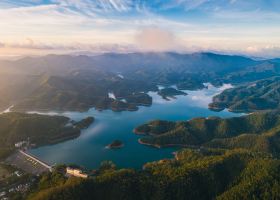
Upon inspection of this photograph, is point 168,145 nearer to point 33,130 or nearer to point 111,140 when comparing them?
point 111,140

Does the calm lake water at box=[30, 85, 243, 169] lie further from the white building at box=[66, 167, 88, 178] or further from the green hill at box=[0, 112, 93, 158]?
the white building at box=[66, 167, 88, 178]

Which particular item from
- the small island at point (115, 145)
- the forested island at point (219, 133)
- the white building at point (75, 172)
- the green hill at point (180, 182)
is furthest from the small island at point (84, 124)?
the green hill at point (180, 182)

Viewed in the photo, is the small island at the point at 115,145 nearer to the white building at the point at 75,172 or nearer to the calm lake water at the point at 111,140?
the calm lake water at the point at 111,140

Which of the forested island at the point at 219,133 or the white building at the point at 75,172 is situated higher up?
the white building at the point at 75,172

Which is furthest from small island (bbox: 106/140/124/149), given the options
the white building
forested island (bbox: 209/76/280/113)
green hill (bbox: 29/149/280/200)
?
forested island (bbox: 209/76/280/113)

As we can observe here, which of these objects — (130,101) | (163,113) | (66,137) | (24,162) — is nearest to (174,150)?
(66,137)

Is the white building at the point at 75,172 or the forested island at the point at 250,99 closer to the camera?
the white building at the point at 75,172

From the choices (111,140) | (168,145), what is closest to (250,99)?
(168,145)

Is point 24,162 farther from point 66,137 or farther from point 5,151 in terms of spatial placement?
point 66,137
